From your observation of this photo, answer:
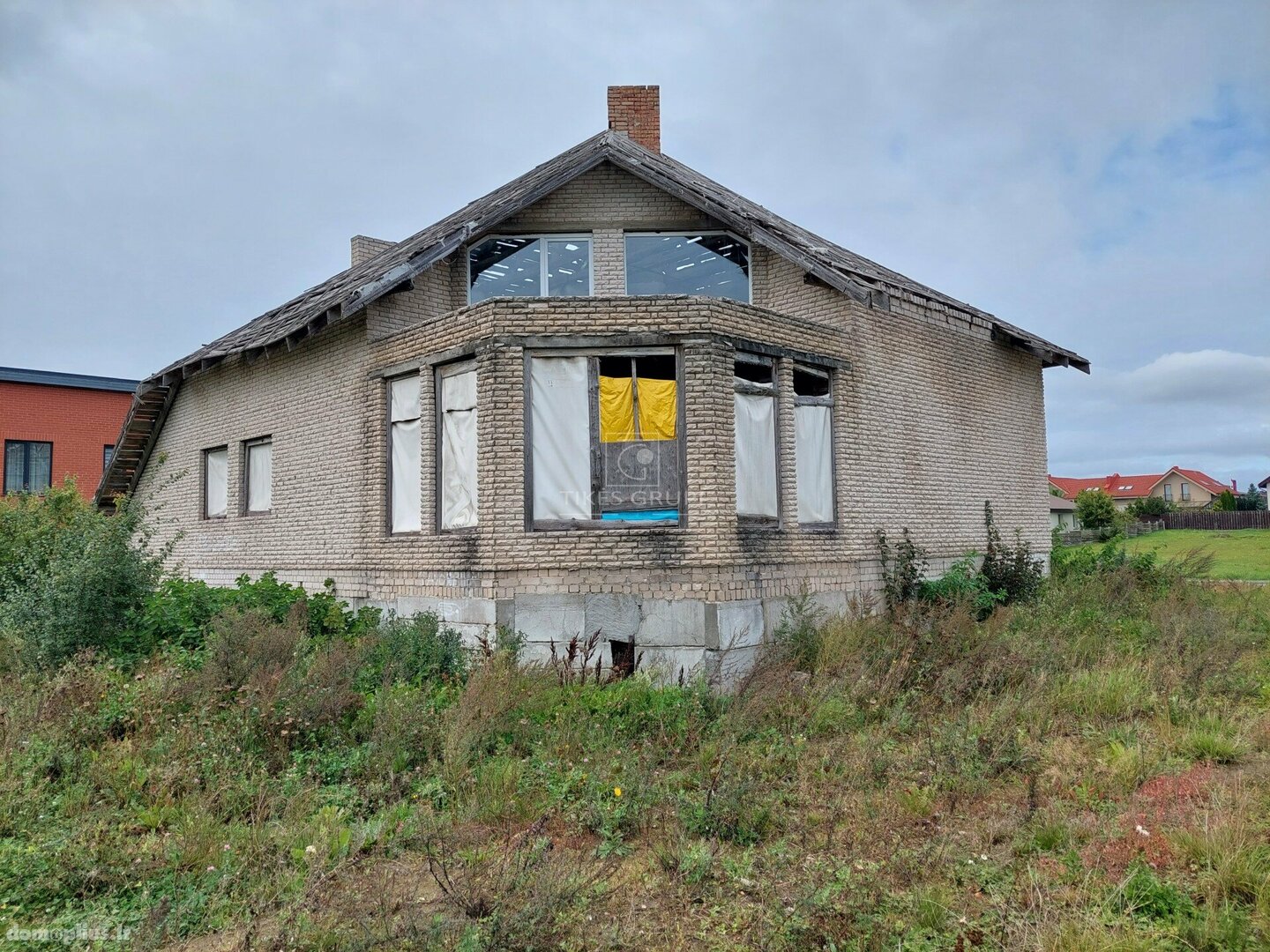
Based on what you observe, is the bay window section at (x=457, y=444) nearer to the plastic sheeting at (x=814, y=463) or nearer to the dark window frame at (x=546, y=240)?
the dark window frame at (x=546, y=240)

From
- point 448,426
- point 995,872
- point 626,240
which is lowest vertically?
point 995,872

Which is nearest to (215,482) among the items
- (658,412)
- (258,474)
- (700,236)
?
(258,474)

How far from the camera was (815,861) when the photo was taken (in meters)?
5.22

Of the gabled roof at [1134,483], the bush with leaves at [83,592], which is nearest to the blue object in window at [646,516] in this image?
the bush with leaves at [83,592]

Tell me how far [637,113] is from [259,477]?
8764 mm

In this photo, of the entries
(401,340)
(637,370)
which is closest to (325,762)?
(637,370)

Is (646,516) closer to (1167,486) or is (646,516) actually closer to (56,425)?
(56,425)

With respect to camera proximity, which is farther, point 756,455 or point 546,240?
point 546,240

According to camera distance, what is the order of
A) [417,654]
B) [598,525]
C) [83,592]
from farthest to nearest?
[598,525]
[417,654]
[83,592]

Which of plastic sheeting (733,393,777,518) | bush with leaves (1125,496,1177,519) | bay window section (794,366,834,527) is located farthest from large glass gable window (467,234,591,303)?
bush with leaves (1125,496,1177,519)

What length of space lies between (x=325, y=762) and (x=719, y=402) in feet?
18.5

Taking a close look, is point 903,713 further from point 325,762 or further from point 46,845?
point 46,845

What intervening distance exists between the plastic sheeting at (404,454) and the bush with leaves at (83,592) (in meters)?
2.89

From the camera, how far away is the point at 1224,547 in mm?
37156
